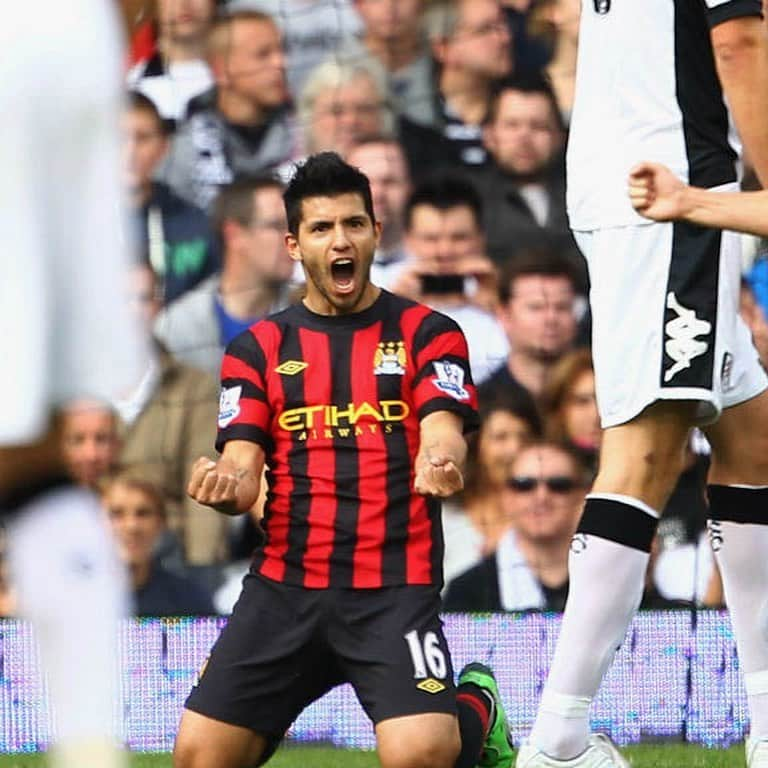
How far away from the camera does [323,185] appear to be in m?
5.02

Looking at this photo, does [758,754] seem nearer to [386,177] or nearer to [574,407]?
[574,407]

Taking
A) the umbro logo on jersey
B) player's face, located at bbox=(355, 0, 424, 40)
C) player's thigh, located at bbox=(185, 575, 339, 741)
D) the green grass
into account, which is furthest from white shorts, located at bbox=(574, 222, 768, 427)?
player's face, located at bbox=(355, 0, 424, 40)

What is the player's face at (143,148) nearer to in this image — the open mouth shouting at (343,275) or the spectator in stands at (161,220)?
the spectator in stands at (161,220)

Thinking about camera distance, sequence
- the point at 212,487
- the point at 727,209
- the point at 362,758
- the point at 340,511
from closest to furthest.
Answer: the point at 727,209 → the point at 212,487 → the point at 340,511 → the point at 362,758

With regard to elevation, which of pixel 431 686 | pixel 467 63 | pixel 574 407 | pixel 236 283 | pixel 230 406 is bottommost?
pixel 431 686

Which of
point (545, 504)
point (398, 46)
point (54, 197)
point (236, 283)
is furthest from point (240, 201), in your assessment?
point (54, 197)

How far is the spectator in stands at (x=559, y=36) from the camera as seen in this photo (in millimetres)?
7582

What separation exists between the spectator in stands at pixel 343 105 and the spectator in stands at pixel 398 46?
0.04 m

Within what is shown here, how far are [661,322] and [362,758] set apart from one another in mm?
1883

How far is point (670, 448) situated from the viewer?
4855mm

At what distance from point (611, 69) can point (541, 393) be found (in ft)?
8.05

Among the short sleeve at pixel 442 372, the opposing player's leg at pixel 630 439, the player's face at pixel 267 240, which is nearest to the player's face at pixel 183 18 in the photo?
the player's face at pixel 267 240

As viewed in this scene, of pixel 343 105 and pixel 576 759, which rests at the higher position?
pixel 343 105

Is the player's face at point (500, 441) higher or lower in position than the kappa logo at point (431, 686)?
higher
